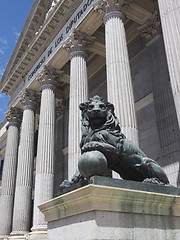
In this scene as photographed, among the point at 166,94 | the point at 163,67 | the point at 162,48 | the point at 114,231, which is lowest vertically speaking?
the point at 114,231

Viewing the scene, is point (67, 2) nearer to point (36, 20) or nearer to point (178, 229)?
point (36, 20)

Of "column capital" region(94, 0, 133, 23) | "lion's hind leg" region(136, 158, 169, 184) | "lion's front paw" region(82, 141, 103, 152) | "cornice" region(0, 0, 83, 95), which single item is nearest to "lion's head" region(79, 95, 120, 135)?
"lion's front paw" region(82, 141, 103, 152)

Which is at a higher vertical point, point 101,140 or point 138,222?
point 101,140

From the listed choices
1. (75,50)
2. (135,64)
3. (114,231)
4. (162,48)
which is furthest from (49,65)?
(114,231)

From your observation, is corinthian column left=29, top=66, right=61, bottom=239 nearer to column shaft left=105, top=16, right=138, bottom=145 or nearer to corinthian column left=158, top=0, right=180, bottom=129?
column shaft left=105, top=16, right=138, bottom=145

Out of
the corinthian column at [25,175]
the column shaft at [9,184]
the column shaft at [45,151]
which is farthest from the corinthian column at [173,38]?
the column shaft at [9,184]

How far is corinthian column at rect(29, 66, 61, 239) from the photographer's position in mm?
17391

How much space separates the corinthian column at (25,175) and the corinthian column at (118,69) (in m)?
11.4

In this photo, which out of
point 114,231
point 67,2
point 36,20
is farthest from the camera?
point 36,20

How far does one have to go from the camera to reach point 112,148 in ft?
15.3

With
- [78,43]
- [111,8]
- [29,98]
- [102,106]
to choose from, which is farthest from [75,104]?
[102,106]

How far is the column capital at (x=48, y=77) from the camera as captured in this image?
22.0 metres

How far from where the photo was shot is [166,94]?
16.8 m

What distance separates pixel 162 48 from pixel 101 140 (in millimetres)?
14906
